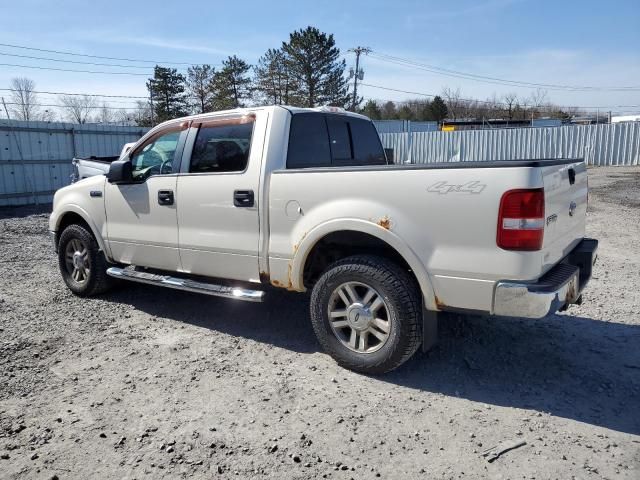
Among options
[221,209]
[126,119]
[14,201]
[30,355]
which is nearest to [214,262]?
[221,209]

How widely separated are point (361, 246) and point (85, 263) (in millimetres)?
3451

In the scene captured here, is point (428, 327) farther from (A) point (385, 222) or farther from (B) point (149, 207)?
(B) point (149, 207)

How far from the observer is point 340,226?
150 inches

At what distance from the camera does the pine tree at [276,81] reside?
150 feet

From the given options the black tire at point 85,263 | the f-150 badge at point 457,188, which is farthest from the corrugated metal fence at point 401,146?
the f-150 badge at point 457,188

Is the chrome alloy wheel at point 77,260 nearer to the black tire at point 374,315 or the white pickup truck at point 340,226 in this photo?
the white pickup truck at point 340,226

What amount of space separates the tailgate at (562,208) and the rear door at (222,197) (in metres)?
2.18

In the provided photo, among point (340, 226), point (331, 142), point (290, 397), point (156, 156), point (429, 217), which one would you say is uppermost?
point (331, 142)

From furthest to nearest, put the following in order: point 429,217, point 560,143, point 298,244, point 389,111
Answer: point 389,111 < point 560,143 < point 298,244 < point 429,217

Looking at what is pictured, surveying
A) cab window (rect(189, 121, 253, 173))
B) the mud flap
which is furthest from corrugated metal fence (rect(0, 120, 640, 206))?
the mud flap

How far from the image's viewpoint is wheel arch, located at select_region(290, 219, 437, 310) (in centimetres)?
355

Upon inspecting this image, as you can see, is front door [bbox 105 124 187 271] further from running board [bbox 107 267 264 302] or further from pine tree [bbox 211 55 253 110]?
pine tree [bbox 211 55 253 110]

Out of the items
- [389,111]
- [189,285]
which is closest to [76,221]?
[189,285]

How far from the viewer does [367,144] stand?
18.2 ft
